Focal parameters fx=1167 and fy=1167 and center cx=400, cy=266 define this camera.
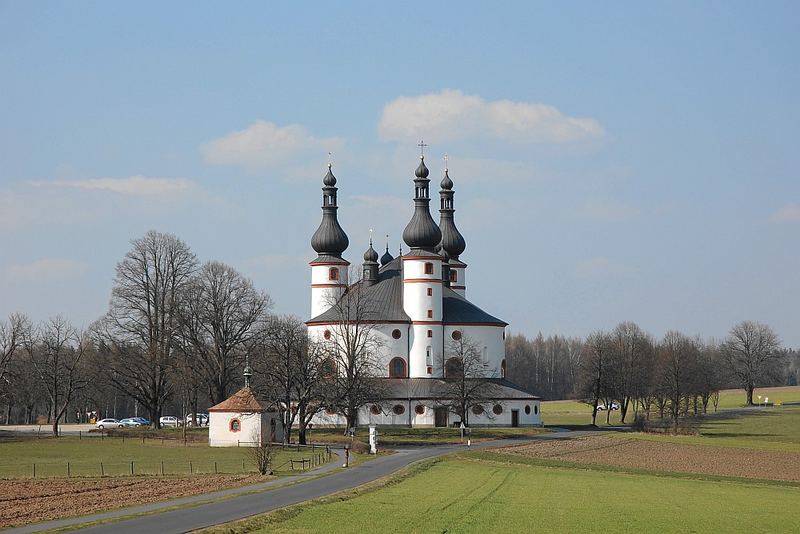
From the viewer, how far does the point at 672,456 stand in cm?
6431

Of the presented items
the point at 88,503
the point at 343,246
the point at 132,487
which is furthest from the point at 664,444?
the point at 88,503

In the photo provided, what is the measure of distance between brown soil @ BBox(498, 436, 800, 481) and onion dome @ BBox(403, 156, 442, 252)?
23087mm

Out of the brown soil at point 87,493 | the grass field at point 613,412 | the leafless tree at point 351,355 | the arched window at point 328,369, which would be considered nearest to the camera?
the brown soil at point 87,493

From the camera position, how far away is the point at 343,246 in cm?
10031

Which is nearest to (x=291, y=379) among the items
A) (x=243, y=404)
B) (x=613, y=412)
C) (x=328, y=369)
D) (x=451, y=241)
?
(x=243, y=404)

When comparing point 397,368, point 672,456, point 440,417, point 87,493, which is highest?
point 397,368

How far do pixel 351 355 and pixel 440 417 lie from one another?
32.5 ft

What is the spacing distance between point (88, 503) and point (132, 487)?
594 centimetres

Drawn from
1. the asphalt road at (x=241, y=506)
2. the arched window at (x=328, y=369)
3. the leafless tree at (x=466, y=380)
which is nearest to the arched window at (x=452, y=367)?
the leafless tree at (x=466, y=380)

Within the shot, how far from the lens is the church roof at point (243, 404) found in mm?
70875

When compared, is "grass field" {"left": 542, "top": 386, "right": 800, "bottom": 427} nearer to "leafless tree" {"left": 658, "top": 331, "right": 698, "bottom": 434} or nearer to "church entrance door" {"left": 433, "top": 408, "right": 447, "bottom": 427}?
"leafless tree" {"left": 658, "top": 331, "right": 698, "bottom": 434}

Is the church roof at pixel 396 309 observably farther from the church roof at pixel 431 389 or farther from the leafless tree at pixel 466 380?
the church roof at pixel 431 389

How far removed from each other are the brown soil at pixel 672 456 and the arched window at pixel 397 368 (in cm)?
2010

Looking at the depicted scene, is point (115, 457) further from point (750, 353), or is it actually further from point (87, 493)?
point (750, 353)
